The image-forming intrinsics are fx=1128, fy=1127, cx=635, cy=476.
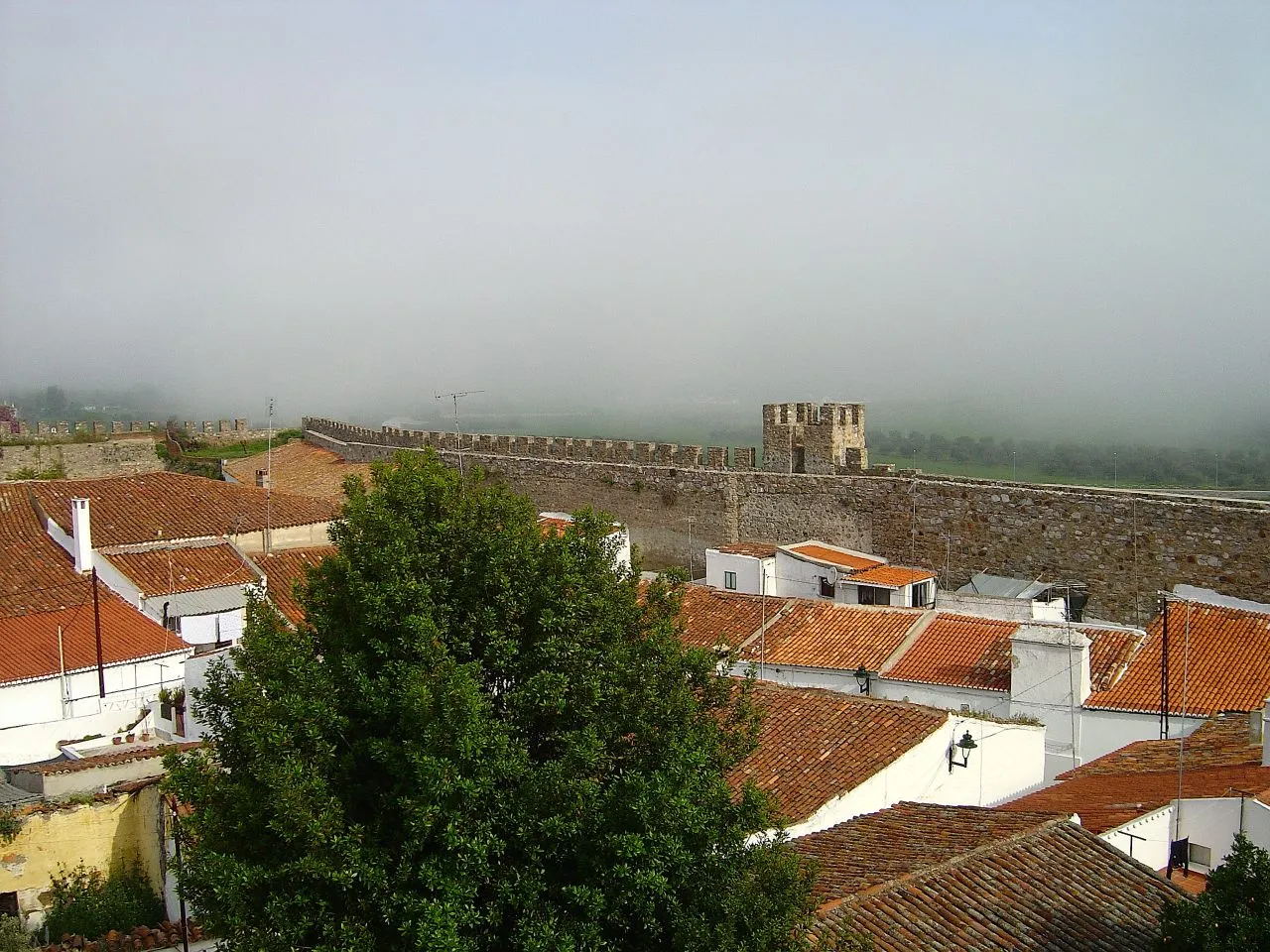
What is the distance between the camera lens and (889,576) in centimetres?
1506

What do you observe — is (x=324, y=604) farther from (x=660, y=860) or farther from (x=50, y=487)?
Result: (x=50, y=487)

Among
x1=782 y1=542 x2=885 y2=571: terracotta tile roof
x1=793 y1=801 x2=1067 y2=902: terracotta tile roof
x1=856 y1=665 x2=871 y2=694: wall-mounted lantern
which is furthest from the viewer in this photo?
x1=782 y1=542 x2=885 y2=571: terracotta tile roof

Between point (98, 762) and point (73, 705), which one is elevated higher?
point (98, 762)

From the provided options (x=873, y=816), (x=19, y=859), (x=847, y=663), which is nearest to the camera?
(x=19, y=859)

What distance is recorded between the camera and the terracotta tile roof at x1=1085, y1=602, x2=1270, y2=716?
1093 cm

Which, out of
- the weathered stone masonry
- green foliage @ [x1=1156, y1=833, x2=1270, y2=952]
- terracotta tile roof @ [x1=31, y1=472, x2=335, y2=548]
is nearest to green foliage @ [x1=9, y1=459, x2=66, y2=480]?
terracotta tile roof @ [x1=31, y1=472, x2=335, y2=548]

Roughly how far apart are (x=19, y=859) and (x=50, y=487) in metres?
11.3

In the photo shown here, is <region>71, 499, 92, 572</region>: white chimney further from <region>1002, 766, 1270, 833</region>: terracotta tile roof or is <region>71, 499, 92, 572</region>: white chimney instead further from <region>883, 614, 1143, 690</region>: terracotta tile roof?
<region>1002, 766, 1270, 833</region>: terracotta tile roof

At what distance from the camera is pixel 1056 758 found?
36.8 feet

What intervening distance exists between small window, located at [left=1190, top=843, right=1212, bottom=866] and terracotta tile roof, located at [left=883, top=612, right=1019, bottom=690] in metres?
4.09

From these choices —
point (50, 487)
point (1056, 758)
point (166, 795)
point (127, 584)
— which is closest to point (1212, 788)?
point (1056, 758)

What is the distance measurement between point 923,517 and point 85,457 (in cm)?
1962

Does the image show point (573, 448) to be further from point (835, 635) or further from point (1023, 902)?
point (1023, 902)

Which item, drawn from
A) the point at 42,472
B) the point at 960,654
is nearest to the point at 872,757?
the point at 960,654
